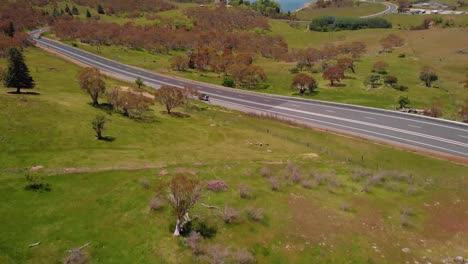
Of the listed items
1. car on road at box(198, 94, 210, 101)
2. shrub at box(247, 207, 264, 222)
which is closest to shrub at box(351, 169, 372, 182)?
shrub at box(247, 207, 264, 222)

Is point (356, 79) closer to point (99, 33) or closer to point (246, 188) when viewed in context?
point (246, 188)

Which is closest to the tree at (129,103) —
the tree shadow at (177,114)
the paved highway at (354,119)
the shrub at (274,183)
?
the tree shadow at (177,114)

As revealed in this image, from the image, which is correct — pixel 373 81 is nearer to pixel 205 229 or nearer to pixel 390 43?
pixel 390 43

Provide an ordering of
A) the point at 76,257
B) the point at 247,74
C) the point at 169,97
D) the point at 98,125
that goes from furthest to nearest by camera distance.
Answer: the point at 247,74
the point at 169,97
the point at 98,125
the point at 76,257

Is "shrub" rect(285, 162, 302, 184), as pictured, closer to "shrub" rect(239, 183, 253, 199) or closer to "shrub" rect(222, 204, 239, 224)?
"shrub" rect(239, 183, 253, 199)

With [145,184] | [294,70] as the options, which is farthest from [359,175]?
[294,70]

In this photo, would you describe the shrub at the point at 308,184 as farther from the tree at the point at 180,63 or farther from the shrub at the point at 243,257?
the tree at the point at 180,63
